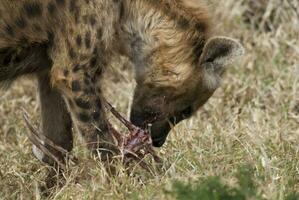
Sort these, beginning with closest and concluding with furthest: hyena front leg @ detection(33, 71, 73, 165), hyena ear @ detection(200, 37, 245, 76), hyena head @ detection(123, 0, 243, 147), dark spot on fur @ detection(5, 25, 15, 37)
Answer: dark spot on fur @ detection(5, 25, 15, 37)
hyena ear @ detection(200, 37, 245, 76)
hyena head @ detection(123, 0, 243, 147)
hyena front leg @ detection(33, 71, 73, 165)

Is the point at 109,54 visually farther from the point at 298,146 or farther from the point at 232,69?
the point at 232,69

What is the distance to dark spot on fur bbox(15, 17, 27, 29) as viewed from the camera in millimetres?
6430

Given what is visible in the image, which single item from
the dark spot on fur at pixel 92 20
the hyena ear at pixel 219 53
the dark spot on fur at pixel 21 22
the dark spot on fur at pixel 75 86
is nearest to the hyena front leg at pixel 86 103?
the dark spot on fur at pixel 75 86

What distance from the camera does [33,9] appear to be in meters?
6.44

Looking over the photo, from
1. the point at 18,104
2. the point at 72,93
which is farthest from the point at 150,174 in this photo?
the point at 18,104

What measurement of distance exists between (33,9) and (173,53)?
1025 millimetres

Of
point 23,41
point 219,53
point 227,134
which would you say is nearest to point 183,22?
point 219,53

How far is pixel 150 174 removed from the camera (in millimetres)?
6570

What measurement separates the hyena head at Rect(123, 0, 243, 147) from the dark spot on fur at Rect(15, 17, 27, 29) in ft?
2.41

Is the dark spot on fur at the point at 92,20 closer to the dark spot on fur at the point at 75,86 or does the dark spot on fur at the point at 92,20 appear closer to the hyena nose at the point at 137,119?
the dark spot on fur at the point at 75,86

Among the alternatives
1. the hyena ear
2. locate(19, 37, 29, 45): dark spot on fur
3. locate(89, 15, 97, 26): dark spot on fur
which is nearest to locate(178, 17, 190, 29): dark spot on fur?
the hyena ear

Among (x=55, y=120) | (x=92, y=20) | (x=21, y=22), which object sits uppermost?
(x=92, y=20)

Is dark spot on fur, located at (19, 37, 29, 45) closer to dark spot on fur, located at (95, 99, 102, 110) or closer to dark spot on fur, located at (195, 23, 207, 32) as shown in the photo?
dark spot on fur, located at (95, 99, 102, 110)

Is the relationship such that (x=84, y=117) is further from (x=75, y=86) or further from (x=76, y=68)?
(x=76, y=68)
